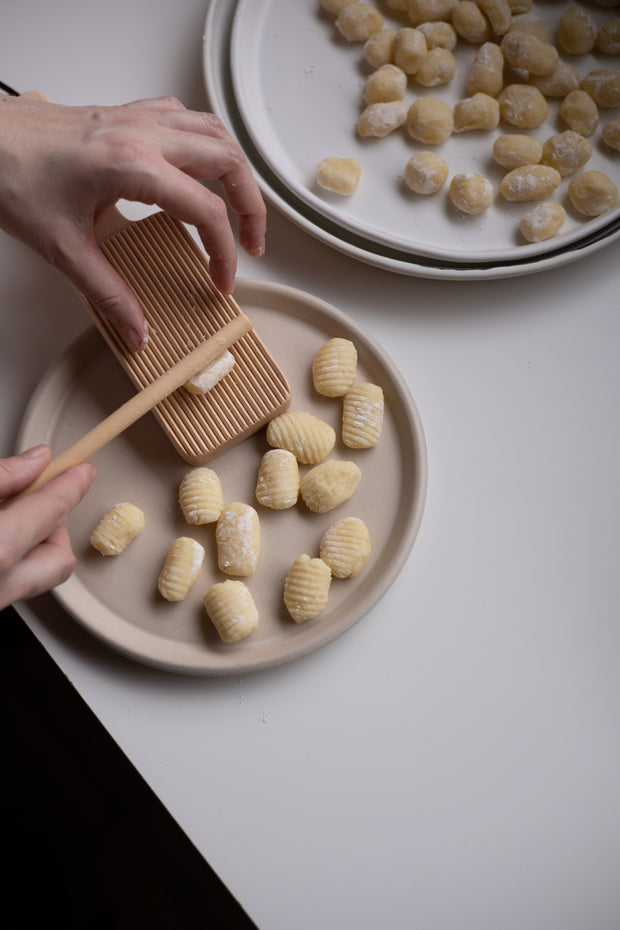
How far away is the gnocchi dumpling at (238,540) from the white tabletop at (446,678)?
11 centimetres

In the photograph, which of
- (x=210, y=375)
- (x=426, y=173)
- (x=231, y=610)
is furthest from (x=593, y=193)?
(x=231, y=610)

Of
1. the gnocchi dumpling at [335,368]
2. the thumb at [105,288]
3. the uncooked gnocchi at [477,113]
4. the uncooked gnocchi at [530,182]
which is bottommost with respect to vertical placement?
the gnocchi dumpling at [335,368]

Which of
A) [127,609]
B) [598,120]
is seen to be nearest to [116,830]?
[127,609]

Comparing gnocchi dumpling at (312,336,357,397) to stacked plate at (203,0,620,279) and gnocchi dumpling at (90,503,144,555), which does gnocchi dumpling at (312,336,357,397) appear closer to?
stacked plate at (203,0,620,279)

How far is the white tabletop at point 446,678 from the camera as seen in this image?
67 cm

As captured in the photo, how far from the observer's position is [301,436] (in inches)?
27.5

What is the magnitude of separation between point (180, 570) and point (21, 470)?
6.4 inches

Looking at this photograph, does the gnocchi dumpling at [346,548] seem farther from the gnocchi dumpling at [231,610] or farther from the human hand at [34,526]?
the human hand at [34,526]

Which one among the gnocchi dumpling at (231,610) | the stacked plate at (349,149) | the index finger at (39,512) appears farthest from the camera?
the stacked plate at (349,149)

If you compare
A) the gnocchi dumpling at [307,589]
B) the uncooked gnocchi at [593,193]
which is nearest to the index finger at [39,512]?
the gnocchi dumpling at [307,589]

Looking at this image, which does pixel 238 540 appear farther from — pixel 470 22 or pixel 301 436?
pixel 470 22

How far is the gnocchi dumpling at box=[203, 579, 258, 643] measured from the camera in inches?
25.7

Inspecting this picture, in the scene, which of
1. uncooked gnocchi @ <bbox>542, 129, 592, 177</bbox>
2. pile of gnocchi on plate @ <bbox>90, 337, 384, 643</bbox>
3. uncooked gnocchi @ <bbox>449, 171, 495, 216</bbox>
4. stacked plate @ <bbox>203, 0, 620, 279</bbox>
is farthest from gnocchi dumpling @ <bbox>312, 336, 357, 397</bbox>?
uncooked gnocchi @ <bbox>542, 129, 592, 177</bbox>

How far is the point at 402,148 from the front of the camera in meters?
0.83
